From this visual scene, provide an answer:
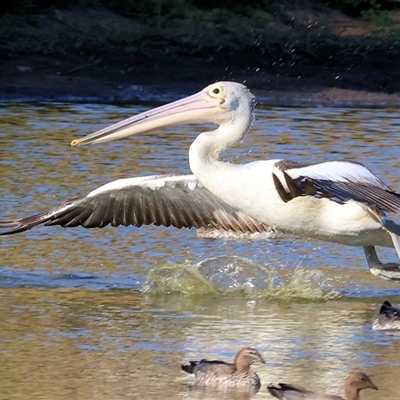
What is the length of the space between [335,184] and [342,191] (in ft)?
0.26

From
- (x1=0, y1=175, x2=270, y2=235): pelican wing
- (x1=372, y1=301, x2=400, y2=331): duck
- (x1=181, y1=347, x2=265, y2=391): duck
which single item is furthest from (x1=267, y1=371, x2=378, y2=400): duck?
(x1=0, y1=175, x2=270, y2=235): pelican wing

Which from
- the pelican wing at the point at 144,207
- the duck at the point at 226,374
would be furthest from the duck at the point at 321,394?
the pelican wing at the point at 144,207

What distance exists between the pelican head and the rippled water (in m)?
1.00

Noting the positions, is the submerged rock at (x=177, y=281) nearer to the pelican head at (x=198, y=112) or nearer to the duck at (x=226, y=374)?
the pelican head at (x=198, y=112)

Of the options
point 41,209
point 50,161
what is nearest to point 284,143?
point 50,161

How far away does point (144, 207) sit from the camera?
860 centimetres

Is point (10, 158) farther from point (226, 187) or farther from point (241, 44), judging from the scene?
point (241, 44)

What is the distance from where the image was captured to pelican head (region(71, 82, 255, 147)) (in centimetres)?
779

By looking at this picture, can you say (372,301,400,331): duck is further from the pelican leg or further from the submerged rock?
the submerged rock

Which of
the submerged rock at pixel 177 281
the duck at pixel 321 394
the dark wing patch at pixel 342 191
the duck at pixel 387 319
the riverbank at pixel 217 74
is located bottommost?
the duck at pixel 321 394

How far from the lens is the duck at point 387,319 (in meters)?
7.29

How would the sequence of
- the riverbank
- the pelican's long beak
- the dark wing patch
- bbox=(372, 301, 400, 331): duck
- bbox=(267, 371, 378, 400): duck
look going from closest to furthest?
bbox=(267, 371, 378, 400): duck → the dark wing patch → bbox=(372, 301, 400, 331): duck → the pelican's long beak → the riverbank

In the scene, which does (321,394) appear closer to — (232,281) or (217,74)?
(232,281)

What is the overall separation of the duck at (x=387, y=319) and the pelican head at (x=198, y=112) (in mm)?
1336
